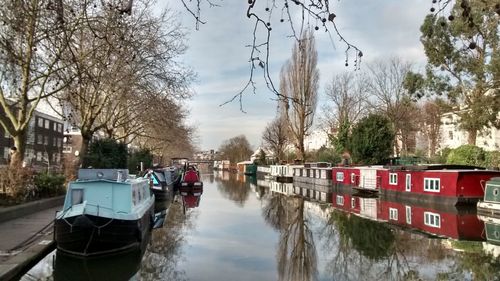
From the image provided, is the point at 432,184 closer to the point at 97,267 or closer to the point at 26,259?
the point at 97,267

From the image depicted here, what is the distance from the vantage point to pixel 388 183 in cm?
3316

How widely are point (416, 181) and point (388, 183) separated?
372 cm

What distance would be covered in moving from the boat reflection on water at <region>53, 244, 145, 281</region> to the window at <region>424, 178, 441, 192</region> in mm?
19034

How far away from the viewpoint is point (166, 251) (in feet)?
48.8

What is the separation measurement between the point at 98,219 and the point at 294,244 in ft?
21.1

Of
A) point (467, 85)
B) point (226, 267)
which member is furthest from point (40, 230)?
point (467, 85)

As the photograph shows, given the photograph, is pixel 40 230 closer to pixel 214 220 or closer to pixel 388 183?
pixel 214 220

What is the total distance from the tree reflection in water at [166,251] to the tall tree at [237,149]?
10333 centimetres

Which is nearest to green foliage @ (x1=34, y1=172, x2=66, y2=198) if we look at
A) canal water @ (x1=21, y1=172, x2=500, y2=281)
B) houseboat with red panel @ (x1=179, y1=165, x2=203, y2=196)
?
canal water @ (x1=21, y1=172, x2=500, y2=281)

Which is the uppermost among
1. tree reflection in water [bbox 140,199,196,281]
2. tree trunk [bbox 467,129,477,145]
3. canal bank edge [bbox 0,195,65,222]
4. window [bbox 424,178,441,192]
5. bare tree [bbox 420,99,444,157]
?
bare tree [bbox 420,99,444,157]

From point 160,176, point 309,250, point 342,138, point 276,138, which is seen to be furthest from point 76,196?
point 276,138

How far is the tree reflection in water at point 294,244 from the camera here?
1209cm

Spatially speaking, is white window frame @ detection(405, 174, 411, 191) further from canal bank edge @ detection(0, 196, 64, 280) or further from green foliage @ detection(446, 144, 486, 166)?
canal bank edge @ detection(0, 196, 64, 280)

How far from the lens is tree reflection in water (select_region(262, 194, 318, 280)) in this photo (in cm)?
1209
